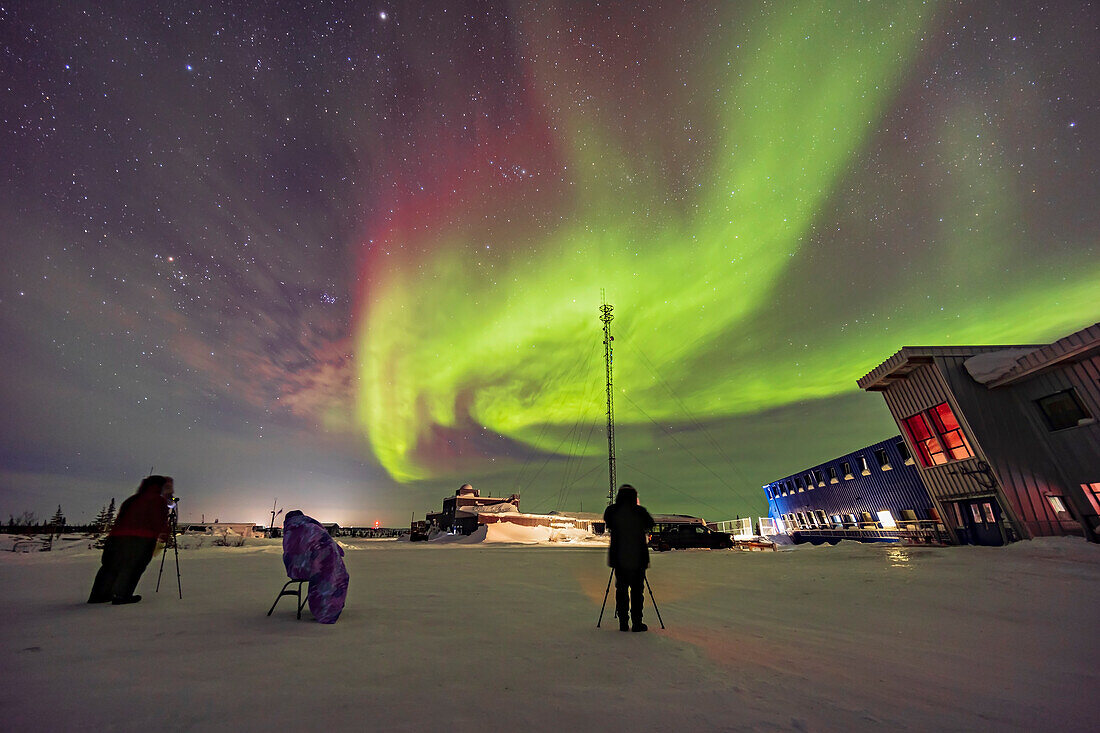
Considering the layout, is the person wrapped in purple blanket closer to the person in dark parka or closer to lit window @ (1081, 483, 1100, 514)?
the person in dark parka

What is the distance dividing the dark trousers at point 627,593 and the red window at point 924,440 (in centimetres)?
2191

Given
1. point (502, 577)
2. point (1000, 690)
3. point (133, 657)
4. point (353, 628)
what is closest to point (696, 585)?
point (502, 577)

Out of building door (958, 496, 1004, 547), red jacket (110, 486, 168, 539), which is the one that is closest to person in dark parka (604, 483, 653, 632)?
red jacket (110, 486, 168, 539)

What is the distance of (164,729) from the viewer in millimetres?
2447

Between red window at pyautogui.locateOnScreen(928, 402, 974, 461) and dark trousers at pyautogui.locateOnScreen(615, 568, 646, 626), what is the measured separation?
2072cm

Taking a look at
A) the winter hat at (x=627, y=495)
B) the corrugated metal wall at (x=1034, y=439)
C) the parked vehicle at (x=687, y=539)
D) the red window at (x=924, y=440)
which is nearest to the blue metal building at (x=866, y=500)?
the red window at (x=924, y=440)

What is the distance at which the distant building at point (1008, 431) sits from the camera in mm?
15742

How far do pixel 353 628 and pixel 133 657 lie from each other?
1984mm

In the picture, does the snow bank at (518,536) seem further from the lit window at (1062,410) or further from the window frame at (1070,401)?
the lit window at (1062,410)

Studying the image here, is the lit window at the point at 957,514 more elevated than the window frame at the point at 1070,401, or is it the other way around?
the window frame at the point at 1070,401

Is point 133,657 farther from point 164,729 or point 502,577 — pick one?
point 502,577

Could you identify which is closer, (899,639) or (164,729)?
(164,729)

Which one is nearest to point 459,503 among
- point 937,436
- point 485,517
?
point 485,517

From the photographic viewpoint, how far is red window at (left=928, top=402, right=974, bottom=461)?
19.3 metres
